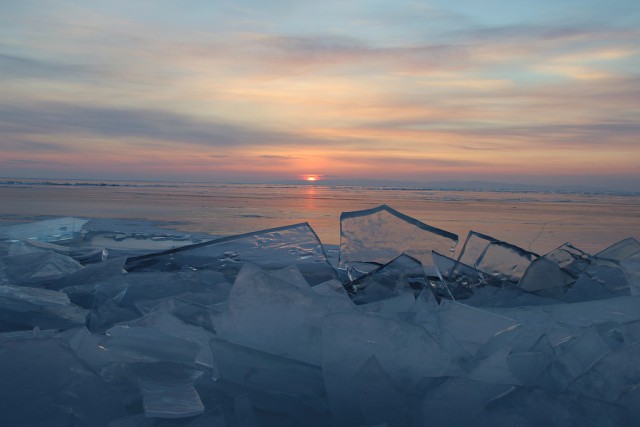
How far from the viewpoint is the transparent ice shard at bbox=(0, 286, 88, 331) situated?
4.88 ft

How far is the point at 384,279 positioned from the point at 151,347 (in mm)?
901

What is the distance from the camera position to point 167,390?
0.96 m

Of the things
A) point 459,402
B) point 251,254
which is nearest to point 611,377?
point 459,402

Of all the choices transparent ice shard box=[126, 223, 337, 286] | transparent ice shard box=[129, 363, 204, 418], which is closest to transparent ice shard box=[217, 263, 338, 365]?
transparent ice shard box=[129, 363, 204, 418]

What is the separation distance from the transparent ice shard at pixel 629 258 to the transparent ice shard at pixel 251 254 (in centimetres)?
104

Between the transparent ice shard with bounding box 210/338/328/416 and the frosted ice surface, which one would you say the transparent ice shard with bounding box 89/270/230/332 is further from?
the frosted ice surface

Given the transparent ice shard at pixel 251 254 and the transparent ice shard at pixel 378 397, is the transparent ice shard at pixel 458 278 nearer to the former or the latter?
the transparent ice shard at pixel 251 254

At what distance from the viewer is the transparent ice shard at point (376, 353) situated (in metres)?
0.96

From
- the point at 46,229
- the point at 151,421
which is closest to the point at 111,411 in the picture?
the point at 151,421

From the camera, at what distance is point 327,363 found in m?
0.98

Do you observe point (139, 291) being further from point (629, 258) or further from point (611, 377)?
point (629, 258)

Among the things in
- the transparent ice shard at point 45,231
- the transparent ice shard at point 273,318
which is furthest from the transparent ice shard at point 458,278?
the transparent ice shard at point 45,231

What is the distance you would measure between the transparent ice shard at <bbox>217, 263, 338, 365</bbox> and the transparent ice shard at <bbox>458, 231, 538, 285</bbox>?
52.0 inches

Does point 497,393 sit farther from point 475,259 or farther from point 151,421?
point 475,259
